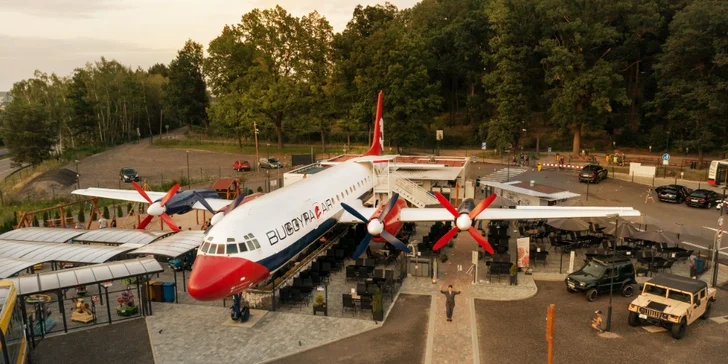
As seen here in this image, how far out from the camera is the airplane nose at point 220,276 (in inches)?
629

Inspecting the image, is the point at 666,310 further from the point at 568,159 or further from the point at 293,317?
the point at 568,159

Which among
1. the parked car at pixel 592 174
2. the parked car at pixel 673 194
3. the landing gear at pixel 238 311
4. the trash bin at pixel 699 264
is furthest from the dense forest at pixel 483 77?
the landing gear at pixel 238 311

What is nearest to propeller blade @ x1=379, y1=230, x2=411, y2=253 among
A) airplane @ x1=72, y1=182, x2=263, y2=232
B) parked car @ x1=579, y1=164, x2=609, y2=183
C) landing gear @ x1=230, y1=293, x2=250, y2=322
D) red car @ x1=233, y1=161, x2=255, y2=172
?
landing gear @ x1=230, y1=293, x2=250, y2=322

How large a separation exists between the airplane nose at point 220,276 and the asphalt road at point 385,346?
3.32 meters

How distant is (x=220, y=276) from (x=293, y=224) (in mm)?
5347

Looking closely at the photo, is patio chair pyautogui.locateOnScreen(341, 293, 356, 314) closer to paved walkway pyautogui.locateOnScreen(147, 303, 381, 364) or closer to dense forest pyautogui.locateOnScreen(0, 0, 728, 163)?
paved walkway pyautogui.locateOnScreen(147, 303, 381, 364)

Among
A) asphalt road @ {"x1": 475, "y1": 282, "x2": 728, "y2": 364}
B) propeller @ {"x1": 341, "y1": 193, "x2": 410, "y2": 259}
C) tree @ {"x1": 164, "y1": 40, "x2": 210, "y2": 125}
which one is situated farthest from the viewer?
tree @ {"x1": 164, "y1": 40, "x2": 210, "y2": 125}

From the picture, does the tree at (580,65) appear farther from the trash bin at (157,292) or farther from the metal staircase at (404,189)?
the trash bin at (157,292)

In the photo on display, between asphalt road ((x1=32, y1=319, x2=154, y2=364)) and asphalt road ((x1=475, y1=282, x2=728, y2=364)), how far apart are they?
13278 millimetres

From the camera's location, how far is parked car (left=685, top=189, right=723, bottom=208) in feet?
127

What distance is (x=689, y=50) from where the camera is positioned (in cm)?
5691

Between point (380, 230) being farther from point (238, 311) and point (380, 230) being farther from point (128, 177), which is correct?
point (128, 177)

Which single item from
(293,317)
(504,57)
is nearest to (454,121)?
(504,57)

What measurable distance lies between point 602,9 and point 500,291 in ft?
199
